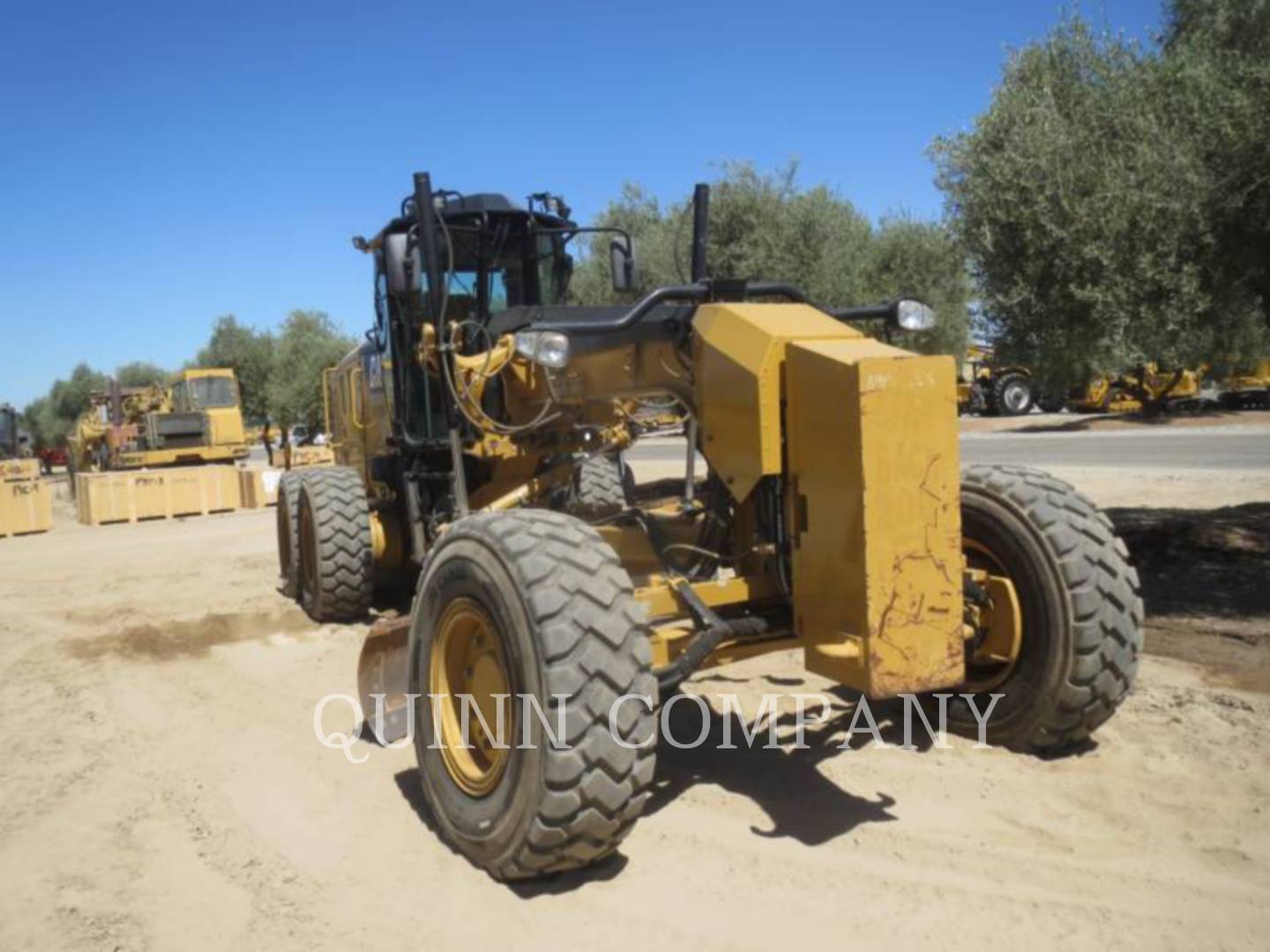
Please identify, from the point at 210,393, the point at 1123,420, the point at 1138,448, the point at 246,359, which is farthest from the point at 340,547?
the point at 246,359

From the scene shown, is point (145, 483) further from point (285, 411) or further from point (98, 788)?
point (285, 411)

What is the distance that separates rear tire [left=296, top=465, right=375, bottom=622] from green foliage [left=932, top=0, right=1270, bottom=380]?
5.26 m

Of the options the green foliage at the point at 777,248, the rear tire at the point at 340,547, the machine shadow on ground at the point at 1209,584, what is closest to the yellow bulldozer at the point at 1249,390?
the green foliage at the point at 777,248

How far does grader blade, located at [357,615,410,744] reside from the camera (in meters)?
5.20

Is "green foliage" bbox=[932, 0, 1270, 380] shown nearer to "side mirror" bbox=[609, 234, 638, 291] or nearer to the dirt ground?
the dirt ground

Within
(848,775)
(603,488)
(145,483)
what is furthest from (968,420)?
(848,775)

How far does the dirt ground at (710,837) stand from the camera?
3.34m

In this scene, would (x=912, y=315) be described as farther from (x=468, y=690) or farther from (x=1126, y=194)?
(x=1126, y=194)

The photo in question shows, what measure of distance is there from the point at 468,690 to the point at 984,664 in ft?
7.41

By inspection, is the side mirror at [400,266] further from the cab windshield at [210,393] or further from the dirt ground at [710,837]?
the cab windshield at [210,393]

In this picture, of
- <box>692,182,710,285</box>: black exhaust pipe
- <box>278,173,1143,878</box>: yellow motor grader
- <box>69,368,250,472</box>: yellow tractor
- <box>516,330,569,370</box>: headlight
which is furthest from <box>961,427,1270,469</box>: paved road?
<box>69,368,250,472</box>: yellow tractor

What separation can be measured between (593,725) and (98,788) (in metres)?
2.83

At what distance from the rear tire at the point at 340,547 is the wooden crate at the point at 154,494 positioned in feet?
43.2

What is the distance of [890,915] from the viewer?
3.32 meters
